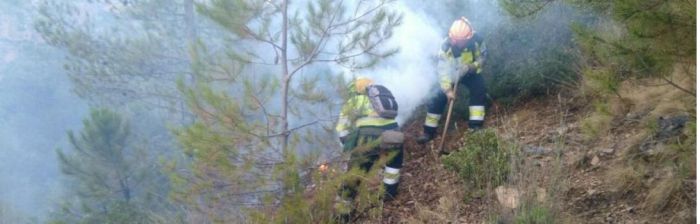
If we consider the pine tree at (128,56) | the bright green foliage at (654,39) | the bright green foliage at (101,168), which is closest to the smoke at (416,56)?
the bright green foliage at (654,39)

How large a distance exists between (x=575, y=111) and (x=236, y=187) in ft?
13.4

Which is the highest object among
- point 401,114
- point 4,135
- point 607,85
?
point 607,85

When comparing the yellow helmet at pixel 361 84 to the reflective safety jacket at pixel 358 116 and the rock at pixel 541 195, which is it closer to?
the reflective safety jacket at pixel 358 116

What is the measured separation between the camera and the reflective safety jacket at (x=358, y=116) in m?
6.73

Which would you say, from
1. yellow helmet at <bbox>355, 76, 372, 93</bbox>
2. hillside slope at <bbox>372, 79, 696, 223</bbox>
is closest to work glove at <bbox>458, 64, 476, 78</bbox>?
hillside slope at <bbox>372, 79, 696, 223</bbox>

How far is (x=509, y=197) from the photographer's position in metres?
4.83

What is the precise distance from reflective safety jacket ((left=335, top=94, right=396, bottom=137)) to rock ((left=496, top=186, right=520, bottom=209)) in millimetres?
2012

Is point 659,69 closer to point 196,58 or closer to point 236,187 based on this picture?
point 236,187

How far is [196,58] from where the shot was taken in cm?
697

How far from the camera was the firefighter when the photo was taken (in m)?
6.58

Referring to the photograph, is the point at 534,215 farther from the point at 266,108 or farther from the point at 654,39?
the point at 266,108

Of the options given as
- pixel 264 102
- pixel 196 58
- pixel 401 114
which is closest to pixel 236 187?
pixel 264 102

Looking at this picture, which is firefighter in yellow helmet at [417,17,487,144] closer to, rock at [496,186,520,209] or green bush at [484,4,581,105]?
green bush at [484,4,581,105]

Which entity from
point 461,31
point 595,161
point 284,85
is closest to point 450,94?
point 461,31
